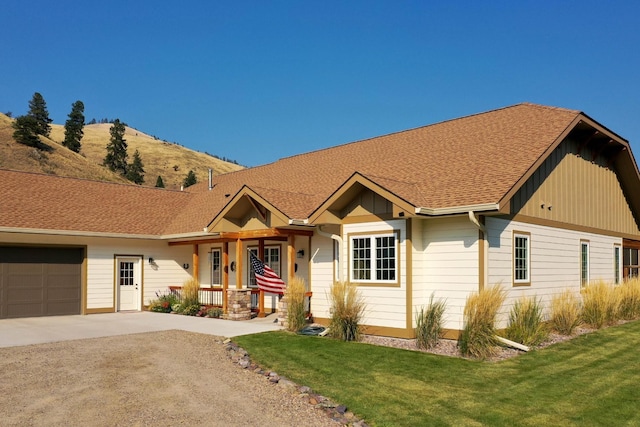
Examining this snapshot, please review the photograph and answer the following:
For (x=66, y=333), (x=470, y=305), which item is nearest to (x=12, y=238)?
(x=66, y=333)

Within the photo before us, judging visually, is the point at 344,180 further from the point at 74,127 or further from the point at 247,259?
the point at 74,127

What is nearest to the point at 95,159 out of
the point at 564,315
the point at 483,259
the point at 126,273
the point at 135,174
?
the point at 135,174

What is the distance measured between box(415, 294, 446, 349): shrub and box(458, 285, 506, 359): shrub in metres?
0.90

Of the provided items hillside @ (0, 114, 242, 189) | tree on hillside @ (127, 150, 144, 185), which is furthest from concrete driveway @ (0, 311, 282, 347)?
tree on hillside @ (127, 150, 144, 185)

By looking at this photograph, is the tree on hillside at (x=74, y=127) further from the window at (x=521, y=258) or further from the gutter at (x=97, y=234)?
the window at (x=521, y=258)

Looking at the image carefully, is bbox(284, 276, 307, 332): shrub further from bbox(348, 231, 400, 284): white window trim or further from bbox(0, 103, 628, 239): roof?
bbox(0, 103, 628, 239): roof

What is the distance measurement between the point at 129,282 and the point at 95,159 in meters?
75.9

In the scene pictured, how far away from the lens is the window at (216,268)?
2200cm

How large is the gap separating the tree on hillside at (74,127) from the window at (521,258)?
7836cm

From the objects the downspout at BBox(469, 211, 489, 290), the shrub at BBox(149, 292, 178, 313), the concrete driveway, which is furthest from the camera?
the shrub at BBox(149, 292, 178, 313)

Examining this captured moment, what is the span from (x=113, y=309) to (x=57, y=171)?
4253cm

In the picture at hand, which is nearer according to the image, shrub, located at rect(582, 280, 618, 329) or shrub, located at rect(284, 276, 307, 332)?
shrub, located at rect(284, 276, 307, 332)

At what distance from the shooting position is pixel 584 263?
1759cm

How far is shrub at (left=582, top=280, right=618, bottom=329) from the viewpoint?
14945 mm
